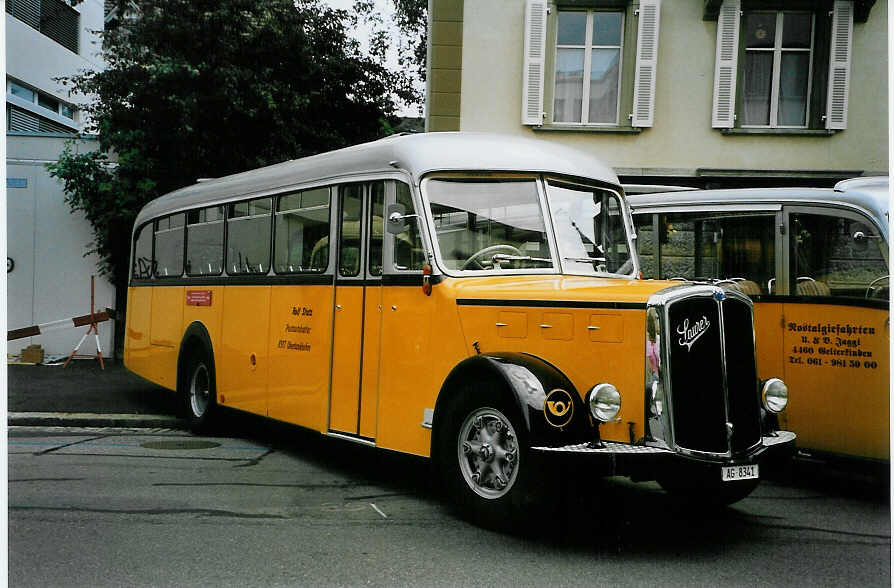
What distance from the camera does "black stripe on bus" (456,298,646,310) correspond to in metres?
5.39

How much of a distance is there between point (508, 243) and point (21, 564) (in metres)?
3.60

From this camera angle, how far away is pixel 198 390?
1013 cm

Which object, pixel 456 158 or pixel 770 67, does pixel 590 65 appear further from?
pixel 456 158

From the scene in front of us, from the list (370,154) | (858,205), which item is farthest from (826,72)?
(370,154)

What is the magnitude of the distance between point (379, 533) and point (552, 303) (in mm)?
1753

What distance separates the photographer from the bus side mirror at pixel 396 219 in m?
6.56

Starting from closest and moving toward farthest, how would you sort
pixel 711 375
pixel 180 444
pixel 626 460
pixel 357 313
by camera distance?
1. pixel 626 460
2. pixel 711 375
3. pixel 357 313
4. pixel 180 444

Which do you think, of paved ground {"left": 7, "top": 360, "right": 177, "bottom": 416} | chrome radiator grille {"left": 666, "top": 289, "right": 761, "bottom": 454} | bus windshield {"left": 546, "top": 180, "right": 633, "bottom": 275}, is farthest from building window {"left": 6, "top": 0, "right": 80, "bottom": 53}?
chrome radiator grille {"left": 666, "top": 289, "right": 761, "bottom": 454}

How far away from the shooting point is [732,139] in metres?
13.9

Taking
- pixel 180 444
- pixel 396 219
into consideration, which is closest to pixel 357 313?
pixel 396 219

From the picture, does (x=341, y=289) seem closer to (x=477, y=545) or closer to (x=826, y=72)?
(x=477, y=545)

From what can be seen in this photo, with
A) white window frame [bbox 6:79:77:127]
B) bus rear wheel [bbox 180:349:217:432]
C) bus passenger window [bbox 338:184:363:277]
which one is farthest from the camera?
bus rear wheel [bbox 180:349:217:432]

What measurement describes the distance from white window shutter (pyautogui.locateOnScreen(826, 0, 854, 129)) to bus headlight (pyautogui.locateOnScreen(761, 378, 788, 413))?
8482 millimetres

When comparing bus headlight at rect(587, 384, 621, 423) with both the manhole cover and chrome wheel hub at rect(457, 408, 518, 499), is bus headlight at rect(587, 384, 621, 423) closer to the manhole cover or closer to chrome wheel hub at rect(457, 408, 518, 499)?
chrome wheel hub at rect(457, 408, 518, 499)
